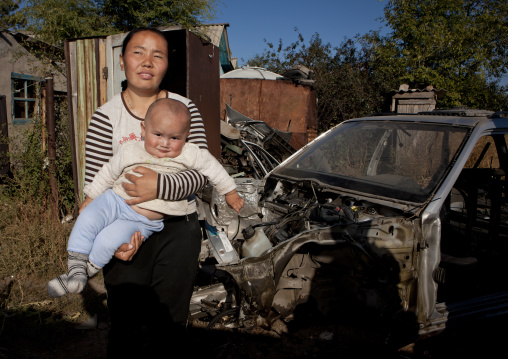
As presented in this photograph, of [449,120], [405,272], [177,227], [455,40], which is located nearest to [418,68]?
[455,40]

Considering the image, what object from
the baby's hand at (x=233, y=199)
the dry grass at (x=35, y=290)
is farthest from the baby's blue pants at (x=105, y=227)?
the dry grass at (x=35, y=290)

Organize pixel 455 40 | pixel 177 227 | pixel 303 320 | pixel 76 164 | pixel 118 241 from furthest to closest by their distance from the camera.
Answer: pixel 455 40 → pixel 76 164 → pixel 303 320 → pixel 177 227 → pixel 118 241

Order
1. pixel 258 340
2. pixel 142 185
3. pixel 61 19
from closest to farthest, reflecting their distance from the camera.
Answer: pixel 142 185, pixel 258 340, pixel 61 19

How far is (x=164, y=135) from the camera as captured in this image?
1792 mm

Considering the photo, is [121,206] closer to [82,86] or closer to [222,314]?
[222,314]

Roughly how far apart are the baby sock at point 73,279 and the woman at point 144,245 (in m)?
0.11

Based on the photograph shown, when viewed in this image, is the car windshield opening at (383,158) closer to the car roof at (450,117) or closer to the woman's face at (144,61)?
the car roof at (450,117)

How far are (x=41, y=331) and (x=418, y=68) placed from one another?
1347cm

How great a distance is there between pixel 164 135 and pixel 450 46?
1387 centimetres

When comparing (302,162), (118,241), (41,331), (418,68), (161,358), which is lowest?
(41,331)

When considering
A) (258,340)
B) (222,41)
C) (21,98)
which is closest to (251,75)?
(21,98)

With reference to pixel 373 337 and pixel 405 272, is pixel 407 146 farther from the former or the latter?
pixel 373 337

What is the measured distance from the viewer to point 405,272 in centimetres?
246

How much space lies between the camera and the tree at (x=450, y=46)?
12812mm
